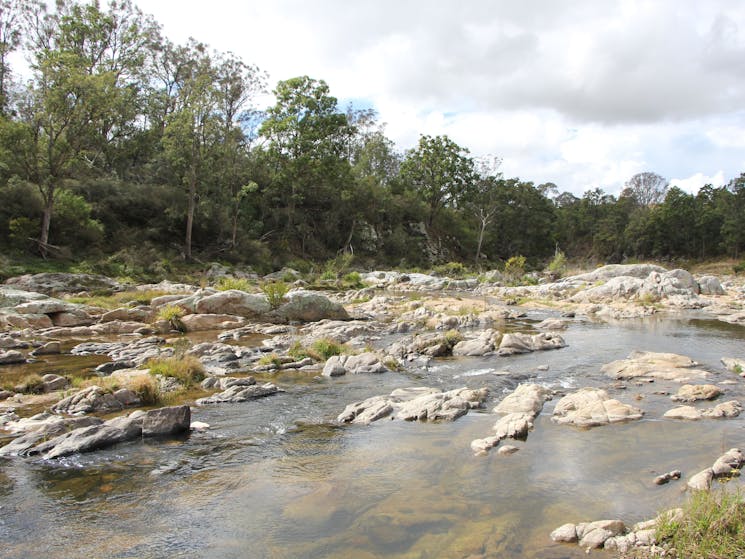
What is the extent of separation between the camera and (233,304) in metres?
22.7

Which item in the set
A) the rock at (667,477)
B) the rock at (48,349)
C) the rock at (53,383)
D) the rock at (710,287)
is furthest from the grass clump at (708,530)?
the rock at (710,287)

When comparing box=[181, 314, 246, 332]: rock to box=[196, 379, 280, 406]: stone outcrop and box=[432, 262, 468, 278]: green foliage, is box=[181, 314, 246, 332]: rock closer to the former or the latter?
box=[196, 379, 280, 406]: stone outcrop

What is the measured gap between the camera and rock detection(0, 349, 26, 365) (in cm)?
1387

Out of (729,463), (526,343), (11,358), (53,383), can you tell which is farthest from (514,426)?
(11,358)

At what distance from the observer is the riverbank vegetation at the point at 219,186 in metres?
32.0

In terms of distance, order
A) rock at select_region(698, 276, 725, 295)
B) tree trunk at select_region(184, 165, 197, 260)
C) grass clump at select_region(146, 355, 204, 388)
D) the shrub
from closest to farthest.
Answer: the shrub
grass clump at select_region(146, 355, 204, 388)
rock at select_region(698, 276, 725, 295)
tree trunk at select_region(184, 165, 197, 260)

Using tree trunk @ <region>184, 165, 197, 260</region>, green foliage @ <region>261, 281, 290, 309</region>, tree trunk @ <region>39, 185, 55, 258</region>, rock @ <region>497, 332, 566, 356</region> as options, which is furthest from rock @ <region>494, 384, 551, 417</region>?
tree trunk @ <region>184, 165, 197, 260</region>

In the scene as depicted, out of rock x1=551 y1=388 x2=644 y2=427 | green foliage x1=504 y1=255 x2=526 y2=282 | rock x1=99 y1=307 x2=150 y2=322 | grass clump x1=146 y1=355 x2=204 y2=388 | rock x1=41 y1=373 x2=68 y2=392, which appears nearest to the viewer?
rock x1=551 y1=388 x2=644 y2=427

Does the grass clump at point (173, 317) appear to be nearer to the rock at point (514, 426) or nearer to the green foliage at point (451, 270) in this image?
the rock at point (514, 426)

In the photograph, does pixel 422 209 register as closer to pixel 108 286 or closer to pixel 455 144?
pixel 455 144

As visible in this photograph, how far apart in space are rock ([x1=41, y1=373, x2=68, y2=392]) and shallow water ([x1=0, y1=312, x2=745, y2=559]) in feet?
12.7

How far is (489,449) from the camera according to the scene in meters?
8.21

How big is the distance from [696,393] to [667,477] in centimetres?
502

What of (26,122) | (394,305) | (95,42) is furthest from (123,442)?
(95,42)
